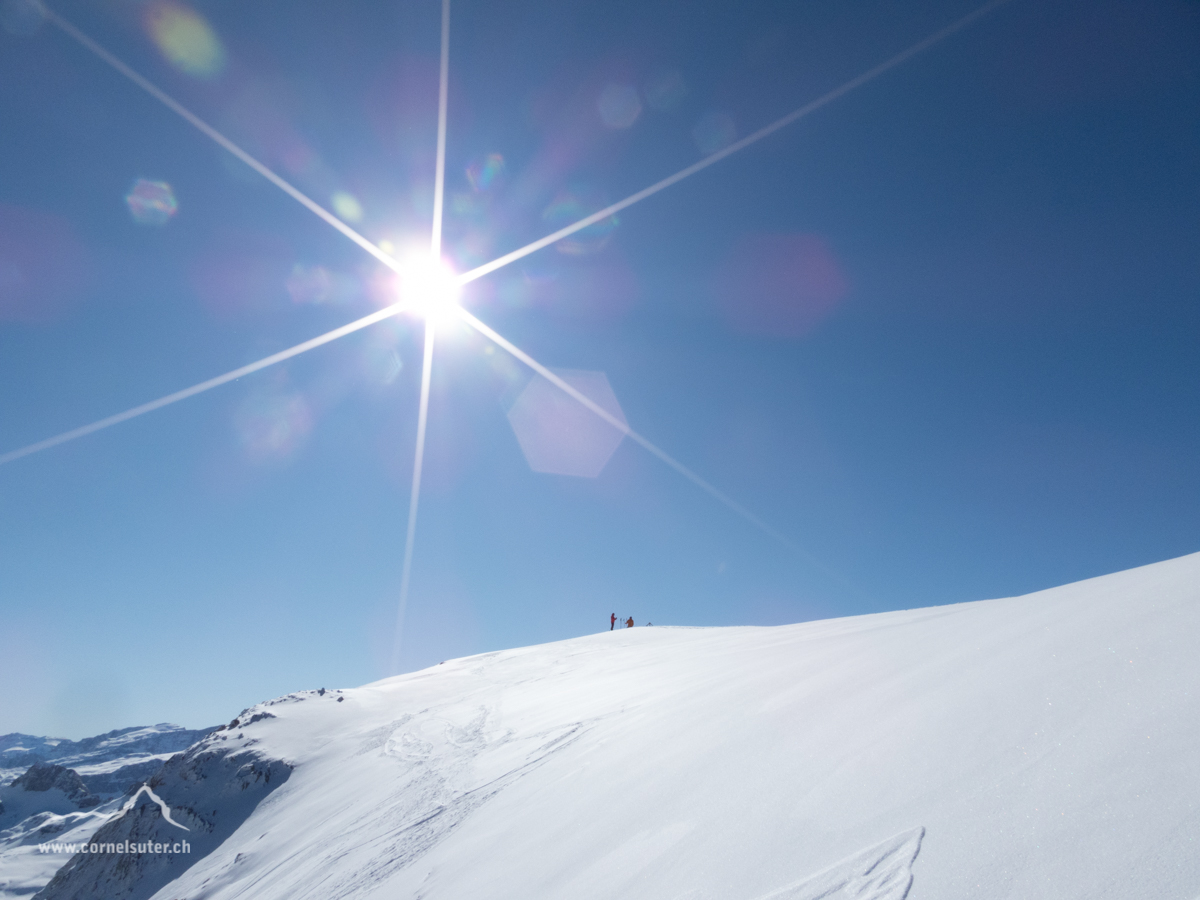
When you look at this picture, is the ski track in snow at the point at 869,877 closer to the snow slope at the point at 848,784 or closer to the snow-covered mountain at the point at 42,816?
the snow slope at the point at 848,784

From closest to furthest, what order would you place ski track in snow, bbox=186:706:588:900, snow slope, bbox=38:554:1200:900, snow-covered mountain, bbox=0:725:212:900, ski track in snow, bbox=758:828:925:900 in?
snow slope, bbox=38:554:1200:900 < ski track in snow, bbox=758:828:925:900 < ski track in snow, bbox=186:706:588:900 < snow-covered mountain, bbox=0:725:212:900

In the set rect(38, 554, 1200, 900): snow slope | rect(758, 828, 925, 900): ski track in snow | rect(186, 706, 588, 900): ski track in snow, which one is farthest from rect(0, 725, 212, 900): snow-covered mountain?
rect(758, 828, 925, 900): ski track in snow

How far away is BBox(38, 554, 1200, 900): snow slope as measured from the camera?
7.71ft

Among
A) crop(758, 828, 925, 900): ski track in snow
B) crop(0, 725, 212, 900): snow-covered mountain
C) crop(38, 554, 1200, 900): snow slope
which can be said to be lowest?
crop(758, 828, 925, 900): ski track in snow

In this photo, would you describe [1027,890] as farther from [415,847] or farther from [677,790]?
[415,847]

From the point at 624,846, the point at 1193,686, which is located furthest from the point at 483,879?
the point at 1193,686

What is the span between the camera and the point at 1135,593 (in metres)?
4.57

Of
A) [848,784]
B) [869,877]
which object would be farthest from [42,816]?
[869,877]

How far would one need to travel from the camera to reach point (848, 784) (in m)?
3.51

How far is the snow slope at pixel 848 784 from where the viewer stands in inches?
92.5

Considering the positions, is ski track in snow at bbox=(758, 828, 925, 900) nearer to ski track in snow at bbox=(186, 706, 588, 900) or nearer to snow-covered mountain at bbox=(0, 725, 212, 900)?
ski track in snow at bbox=(186, 706, 588, 900)

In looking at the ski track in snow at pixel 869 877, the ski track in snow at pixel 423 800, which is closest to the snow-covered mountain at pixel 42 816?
the ski track in snow at pixel 423 800

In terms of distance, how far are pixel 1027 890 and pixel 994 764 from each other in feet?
3.40

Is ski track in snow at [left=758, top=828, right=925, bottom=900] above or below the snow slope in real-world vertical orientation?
below
